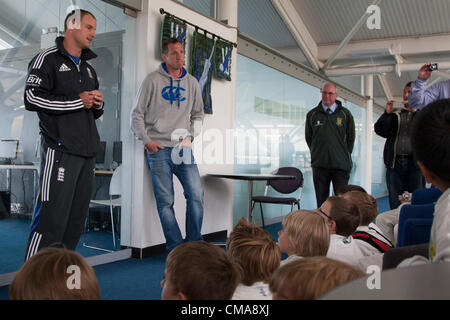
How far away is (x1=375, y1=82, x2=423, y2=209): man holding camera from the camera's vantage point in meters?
4.29

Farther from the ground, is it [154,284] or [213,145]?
[213,145]

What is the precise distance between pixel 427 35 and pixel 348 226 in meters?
7.27

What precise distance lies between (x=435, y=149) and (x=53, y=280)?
878 millimetres

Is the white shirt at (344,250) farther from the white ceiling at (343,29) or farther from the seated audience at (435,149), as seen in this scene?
the white ceiling at (343,29)

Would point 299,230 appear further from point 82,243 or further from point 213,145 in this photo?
point 213,145

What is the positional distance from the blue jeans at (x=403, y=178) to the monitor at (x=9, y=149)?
11.1 feet

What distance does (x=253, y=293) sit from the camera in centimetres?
140

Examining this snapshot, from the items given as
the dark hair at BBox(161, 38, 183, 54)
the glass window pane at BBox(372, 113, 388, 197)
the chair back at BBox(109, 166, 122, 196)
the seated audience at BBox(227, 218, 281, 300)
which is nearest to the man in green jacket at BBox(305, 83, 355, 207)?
the dark hair at BBox(161, 38, 183, 54)

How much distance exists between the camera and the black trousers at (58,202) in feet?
8.18

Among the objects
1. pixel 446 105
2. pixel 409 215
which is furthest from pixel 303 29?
pixel 446 105

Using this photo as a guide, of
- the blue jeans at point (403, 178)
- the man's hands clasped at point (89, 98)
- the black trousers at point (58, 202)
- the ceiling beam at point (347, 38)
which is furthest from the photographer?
the ceiling beam at point (347, 38)

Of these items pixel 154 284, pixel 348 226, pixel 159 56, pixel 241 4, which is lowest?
pixel 154 284

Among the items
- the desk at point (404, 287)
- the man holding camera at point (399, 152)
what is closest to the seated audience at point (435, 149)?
the desk at point (404, 287)

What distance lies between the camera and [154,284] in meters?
2.97
